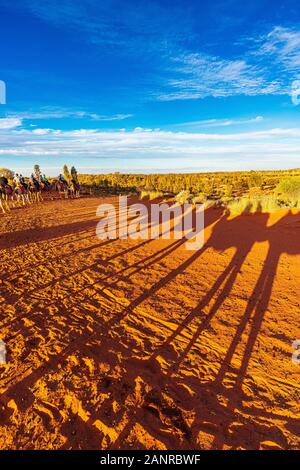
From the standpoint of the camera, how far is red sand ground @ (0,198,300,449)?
127 inches

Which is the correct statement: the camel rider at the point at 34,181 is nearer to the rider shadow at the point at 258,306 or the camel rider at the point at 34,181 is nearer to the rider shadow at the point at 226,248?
the rider shadow at the point at 226,248

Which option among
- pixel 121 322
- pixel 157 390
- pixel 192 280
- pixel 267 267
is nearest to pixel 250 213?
pixel 267 267

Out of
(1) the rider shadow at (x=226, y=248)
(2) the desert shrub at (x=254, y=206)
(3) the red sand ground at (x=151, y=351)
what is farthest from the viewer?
(2) the desert shrub at (x=254, y=206)

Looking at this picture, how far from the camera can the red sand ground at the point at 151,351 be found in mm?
3225

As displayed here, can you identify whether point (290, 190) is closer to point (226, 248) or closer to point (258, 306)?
point (226, 248)

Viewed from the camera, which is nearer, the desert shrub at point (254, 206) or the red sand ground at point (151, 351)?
the red sand ground at point (151, 351)

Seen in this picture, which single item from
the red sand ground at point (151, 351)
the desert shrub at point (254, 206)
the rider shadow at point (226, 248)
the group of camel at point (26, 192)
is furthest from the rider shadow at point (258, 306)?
the group of camel at point (26, 192)

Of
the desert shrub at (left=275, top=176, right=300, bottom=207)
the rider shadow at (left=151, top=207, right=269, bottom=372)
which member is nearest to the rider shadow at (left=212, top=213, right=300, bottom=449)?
the rider shadow at (left=151, top=207, right=269, bottom=372)

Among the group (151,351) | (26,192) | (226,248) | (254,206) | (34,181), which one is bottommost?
(151,351)

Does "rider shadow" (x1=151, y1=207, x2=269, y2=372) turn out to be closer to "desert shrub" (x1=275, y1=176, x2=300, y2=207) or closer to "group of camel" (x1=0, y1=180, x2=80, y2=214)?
"desert shrub" (x1=275, y1=176, x2=300, y2=207)

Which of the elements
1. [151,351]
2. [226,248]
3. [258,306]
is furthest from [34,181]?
[151,351]

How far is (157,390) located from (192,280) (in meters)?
4.07

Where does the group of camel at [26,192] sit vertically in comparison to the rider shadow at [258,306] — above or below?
above

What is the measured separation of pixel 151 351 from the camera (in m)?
4.62
